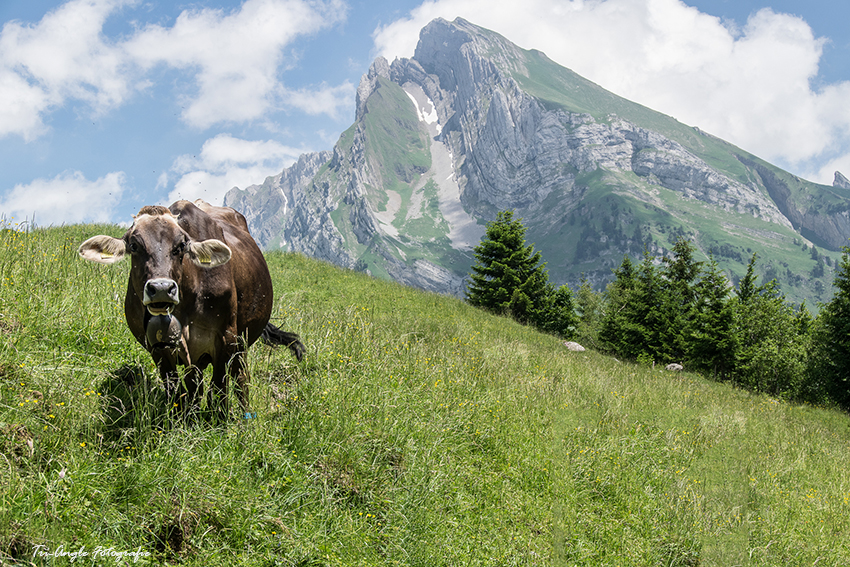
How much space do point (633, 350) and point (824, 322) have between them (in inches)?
448

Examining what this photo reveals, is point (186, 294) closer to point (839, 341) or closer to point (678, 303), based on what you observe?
point (839, 341)

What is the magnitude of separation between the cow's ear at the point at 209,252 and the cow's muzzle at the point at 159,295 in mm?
688

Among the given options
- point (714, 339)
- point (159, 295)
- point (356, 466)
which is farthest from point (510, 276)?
point (159, 295)

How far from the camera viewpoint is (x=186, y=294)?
177 inches

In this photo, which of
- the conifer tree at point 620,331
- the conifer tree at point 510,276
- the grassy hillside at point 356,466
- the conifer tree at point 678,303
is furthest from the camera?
the conifer tree at point 510,276

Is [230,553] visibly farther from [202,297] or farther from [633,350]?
[633,350]

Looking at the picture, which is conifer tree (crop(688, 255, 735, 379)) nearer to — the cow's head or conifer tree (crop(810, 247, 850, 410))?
conifer tree (crop(810, 247, 850, 410))

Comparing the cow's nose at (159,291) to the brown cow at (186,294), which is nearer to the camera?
the cow's nose at (159,291)

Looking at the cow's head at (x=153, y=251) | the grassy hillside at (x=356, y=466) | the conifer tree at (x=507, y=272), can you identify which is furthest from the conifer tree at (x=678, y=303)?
the cow's head at (x=153, y=251)

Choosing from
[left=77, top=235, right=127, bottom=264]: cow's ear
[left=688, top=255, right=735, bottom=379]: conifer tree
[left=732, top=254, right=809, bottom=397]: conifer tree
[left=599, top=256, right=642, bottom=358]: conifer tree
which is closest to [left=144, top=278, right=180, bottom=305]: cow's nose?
[left=77, top=235, right=127, bottom=264]: cow's ear

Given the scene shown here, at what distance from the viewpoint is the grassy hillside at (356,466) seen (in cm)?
359

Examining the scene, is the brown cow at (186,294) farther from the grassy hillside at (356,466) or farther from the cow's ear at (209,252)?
the grassy hillside at (356,466)

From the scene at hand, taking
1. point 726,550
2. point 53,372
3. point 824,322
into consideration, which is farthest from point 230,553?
point 824,322

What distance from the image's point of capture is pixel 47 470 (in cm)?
363
